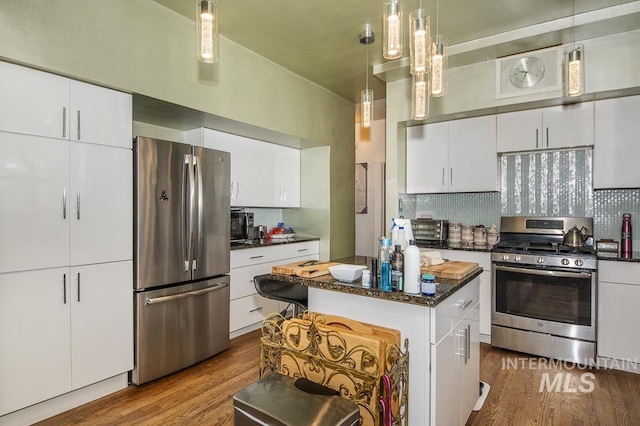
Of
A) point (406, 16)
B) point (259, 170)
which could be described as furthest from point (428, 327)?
point (259, 170)

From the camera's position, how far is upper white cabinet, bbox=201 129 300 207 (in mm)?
3692

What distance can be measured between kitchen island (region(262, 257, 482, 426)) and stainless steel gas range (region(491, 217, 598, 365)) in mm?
1380

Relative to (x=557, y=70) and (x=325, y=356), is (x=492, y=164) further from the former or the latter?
(x=325, y=356)

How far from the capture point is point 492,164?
11.8 ft

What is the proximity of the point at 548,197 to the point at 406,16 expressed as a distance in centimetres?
228

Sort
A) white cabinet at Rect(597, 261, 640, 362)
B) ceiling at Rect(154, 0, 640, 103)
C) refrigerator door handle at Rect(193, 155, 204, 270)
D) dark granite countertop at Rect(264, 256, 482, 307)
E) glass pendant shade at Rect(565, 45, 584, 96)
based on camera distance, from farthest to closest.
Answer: refrigerator door handle at Rect(193, 155, 204, 270)
white cabinet at Rect(597, 261, 640, 362)
ceiling at Rect(154, 0, 640, 103)
glass pendant shade at Rect(565, 45, 584, 96)
dark granite countertop at Rect(264, 256, 482, 307)

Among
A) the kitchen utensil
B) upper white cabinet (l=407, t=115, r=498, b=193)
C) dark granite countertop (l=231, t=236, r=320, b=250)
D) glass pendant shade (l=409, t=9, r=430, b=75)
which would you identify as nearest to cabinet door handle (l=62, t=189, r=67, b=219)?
dark granite countertop (l=231, t=236, r=320, b=250)

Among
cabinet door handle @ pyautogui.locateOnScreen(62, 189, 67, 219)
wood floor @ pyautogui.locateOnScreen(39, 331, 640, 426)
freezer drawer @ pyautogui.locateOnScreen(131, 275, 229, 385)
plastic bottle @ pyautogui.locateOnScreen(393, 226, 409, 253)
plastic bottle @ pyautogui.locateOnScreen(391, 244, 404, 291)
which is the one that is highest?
cabinet door handle @ pyautogui.locateOnScreen(62, 189, 67, 219)

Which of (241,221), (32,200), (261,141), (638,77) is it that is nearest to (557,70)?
(638,77)

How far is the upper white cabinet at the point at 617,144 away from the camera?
116 inches

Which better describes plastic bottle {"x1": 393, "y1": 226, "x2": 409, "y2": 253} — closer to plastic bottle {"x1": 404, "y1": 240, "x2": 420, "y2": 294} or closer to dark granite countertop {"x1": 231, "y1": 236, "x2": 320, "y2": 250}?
plastic bottle {"x1": 404, "y1": 240, "x2": 420, "y2": 294}

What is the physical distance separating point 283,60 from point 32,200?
2.49 meters

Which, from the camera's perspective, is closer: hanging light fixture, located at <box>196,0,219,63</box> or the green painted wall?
hanging light fixture, located at <box>196,0,219,63</box>

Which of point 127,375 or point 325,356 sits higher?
point 325,356
